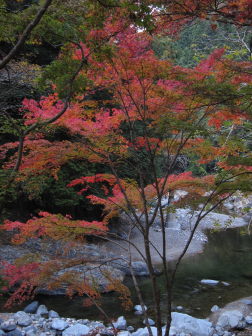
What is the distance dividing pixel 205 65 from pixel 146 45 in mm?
947

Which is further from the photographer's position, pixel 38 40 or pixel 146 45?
pixel 146 45

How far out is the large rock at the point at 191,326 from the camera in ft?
21.1

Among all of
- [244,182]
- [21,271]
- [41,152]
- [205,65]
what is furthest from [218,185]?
[21,271]

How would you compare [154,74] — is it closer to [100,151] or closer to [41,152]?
[100,151]

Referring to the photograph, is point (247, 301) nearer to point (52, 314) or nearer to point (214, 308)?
point (214, 308)

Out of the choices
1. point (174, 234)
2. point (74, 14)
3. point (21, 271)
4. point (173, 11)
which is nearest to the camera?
point (74, 14)

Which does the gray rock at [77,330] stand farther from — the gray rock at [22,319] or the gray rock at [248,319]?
the gray rock at [248,319]

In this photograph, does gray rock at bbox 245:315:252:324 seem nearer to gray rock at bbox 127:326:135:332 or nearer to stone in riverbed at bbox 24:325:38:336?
gray rock at bbox 127:326:135:332

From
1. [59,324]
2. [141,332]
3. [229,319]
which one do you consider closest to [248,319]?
[229,319]

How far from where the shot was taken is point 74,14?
360 centimetres

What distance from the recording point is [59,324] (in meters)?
6.48

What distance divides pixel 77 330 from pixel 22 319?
1269mm

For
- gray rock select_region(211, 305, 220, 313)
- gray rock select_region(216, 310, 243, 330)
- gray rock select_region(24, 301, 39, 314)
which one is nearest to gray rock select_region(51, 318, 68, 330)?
gray rock select_region(24, 301, 39, 314)

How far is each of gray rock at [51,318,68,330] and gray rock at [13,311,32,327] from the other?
0.52 m
